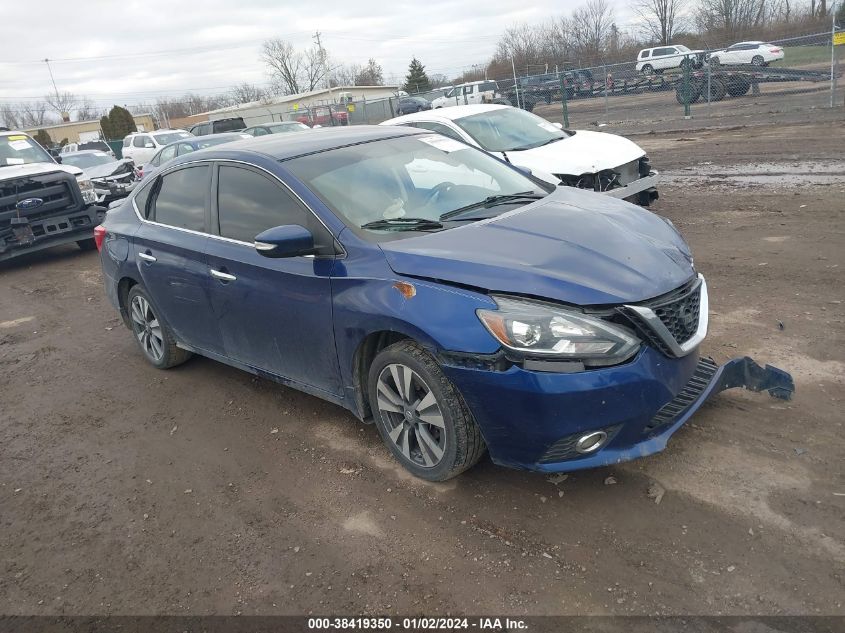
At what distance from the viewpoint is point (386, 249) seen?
140 inches

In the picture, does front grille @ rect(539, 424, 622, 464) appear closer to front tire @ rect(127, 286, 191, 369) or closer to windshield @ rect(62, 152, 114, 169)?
front tire @ rect(127, 286, 191, 369)

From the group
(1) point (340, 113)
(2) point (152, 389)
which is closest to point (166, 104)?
(1) point (340, 113)

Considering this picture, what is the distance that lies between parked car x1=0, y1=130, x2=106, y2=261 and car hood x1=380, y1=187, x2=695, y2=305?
30.4 ft

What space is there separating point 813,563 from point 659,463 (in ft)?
2.96

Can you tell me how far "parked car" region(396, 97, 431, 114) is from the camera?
36844 millimetres

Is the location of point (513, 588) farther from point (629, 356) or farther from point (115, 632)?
point (115, 632)

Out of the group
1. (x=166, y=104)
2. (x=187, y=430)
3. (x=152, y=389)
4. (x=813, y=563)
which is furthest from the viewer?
(x=166, y=104)

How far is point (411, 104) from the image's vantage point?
1480 inches

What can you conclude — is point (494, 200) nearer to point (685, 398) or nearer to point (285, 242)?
point (285, 242)

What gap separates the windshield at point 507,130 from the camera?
9203mm

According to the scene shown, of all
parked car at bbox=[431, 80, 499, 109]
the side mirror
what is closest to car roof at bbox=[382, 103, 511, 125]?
the side mirror

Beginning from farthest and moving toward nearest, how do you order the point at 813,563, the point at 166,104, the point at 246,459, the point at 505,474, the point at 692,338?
1. the point at 166,104
2. the point at 246,459
3. the point at 505,474
4. the point at 692,338
5. the point at 813,563

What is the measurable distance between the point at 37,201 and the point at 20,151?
5.34 ft

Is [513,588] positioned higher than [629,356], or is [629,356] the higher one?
[629,356]
